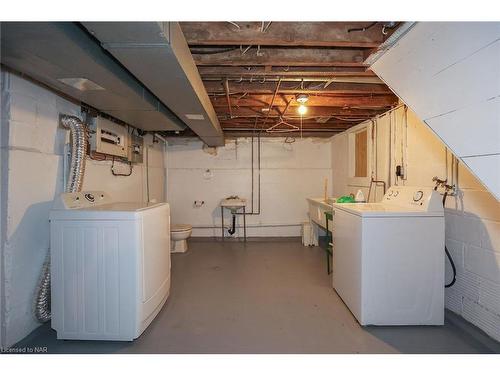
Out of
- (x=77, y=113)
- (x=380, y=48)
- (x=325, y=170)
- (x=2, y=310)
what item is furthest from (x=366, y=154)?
(x=2, y=310)

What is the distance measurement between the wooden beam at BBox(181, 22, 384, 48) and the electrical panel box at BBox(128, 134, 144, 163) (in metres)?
2.03

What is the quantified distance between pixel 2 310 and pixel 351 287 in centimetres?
245

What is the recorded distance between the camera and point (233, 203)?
4.32m

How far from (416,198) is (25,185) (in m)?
2.97

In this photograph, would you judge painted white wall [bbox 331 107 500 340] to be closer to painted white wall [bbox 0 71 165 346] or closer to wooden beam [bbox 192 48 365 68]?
wooden beam [bbox 192 48 365 68]

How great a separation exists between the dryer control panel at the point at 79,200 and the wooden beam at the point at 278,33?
1410 millimetres

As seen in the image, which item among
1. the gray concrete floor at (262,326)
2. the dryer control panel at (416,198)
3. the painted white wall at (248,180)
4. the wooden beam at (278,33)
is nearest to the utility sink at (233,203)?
the painted white wall at (248,180)

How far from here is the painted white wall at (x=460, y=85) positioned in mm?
1071

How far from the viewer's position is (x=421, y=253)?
1.88 metres

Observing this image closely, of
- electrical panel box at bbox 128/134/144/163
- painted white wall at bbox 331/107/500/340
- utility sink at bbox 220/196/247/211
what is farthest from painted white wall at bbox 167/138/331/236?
painted white wall at bbox 331/107/500/340

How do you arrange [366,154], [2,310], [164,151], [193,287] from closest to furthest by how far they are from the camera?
[2,310], [193,287], [366,154], [164,151]

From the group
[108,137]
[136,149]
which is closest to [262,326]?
[108,137]

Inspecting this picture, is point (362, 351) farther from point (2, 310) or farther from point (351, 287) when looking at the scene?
point (2, 310)

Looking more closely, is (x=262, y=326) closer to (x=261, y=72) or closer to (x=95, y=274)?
(x=95, y=274)
